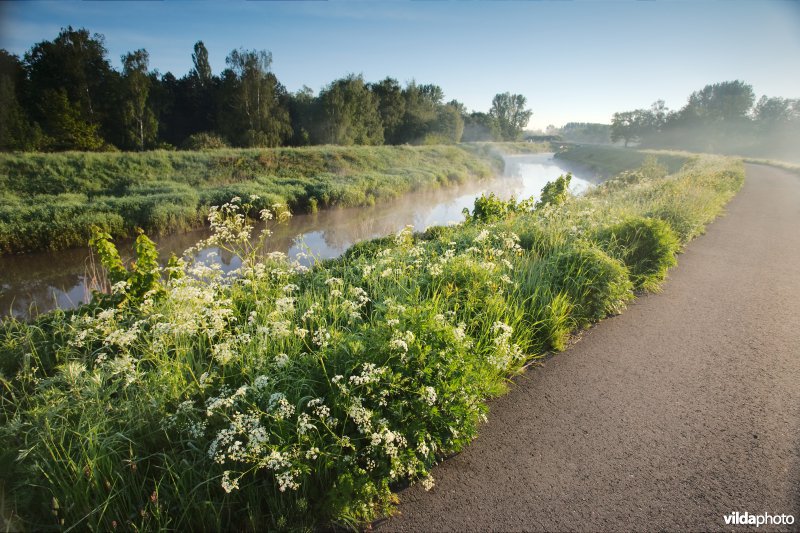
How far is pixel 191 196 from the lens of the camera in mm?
18719

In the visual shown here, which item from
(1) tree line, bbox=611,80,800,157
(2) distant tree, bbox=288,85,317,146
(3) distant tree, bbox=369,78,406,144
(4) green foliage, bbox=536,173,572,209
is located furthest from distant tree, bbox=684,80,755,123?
(4) green foliage, bbox=536,173,572,209

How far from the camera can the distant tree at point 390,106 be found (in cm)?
5850

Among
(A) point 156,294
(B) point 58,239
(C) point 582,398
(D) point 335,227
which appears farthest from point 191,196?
(C) point 582,398

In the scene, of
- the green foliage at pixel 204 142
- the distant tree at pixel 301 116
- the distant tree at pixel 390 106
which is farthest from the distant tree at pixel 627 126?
the green foliage at pixel 204 142

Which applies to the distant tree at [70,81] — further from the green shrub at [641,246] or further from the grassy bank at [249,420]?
the green shrub at [641,246]

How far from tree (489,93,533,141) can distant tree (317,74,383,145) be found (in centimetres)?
7417

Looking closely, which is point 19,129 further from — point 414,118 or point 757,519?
point 414,118

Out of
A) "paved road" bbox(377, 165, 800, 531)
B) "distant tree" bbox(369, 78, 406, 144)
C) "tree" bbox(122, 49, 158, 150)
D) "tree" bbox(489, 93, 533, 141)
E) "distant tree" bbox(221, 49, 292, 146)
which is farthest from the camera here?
"tree" bbox(489, 93, 533, 141)

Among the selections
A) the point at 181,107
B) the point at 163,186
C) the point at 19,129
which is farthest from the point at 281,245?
the point at 181,107

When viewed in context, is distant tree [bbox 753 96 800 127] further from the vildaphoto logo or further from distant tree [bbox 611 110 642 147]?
the vildaphoto logo

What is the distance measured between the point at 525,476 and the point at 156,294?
4.89m

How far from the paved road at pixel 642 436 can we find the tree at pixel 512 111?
118796 millimetres

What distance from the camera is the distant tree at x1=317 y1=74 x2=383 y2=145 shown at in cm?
4450

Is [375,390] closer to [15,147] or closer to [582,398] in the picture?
[582,398]
